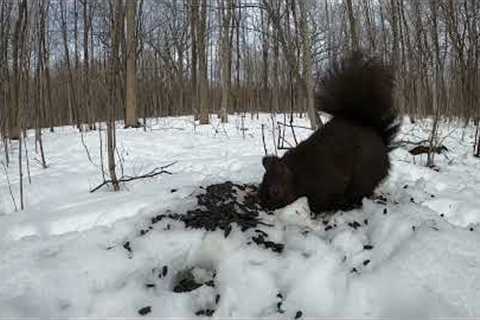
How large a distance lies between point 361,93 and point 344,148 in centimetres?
65

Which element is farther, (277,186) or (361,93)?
(361,93)

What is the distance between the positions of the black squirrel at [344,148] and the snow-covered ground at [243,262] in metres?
0.16

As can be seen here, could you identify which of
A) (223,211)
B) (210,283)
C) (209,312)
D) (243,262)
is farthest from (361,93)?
(209,312)

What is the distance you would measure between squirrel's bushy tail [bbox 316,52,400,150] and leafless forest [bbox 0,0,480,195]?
6.59 feet

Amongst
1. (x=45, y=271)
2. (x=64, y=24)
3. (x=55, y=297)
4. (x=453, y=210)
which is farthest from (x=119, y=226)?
(x=64, y=24)

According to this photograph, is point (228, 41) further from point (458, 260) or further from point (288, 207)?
point (458, 260)

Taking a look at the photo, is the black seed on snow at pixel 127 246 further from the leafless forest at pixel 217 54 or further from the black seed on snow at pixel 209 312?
the leafless forest at pixel 217 54

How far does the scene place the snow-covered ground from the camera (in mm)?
1969

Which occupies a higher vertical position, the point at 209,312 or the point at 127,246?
the point at 127,246

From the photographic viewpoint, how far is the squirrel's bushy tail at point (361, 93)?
3.98 metres

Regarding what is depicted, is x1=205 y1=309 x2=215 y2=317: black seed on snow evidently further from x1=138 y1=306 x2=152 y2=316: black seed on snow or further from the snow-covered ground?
x1=138 y1=306 x2=152 y2=316: black seed on snow

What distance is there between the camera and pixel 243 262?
233 cm

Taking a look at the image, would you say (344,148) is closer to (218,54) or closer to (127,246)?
(127,246)

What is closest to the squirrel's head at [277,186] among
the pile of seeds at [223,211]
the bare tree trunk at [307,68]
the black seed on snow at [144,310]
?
the pile of seeds at [223,211]
